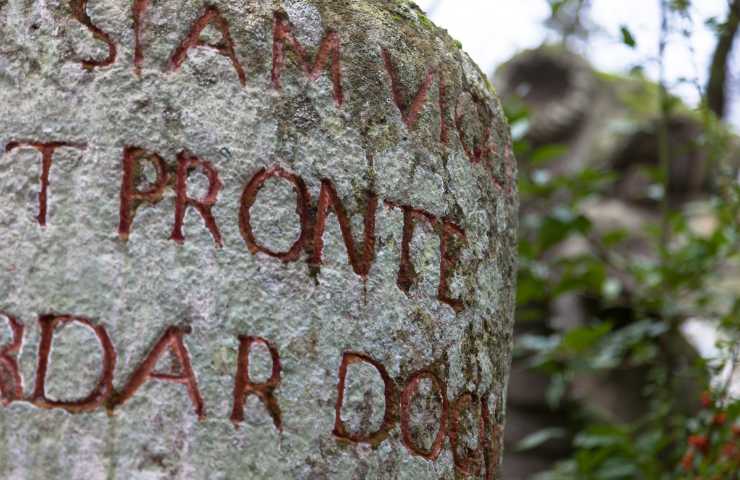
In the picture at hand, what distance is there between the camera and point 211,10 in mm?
1908

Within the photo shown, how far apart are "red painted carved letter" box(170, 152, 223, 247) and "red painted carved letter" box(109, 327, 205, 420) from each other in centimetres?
15

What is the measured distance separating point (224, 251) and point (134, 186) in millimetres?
171

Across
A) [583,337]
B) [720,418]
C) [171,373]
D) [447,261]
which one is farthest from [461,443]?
[583,337]

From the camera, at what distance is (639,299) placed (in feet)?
13.3

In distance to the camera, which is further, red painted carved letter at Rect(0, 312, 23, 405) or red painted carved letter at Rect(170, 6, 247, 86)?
red painted carved letter at Rect(170, 6, 247, 86)

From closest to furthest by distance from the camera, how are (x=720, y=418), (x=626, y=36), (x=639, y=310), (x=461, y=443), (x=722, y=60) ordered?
(x=461, y=443) < (x=626, y=36) < (x=720, y=418) < (x=639, y=310) < (x=722, y=60)

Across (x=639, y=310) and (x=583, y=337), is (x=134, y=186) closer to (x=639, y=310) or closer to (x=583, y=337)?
(x=583, y=337)

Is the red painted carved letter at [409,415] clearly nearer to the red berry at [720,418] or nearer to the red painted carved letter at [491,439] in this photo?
the red painted carved letter at [491,439]

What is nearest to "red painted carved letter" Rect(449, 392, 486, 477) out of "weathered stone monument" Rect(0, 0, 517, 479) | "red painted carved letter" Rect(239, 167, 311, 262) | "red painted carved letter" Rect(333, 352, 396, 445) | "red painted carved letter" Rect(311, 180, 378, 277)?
"weathered stone monument" Rect(0, 0, 517, 479)

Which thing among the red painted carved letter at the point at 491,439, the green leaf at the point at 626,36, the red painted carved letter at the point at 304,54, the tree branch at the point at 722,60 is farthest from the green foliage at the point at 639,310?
the red painted carved letter at the point at 304,54

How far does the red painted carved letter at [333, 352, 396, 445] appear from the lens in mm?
1853

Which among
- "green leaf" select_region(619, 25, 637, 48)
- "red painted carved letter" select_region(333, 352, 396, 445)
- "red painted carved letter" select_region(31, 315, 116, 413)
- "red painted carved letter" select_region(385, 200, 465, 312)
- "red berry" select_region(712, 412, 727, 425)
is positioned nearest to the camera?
"red painted carved letter" select_region(31, 315, 116, 413)

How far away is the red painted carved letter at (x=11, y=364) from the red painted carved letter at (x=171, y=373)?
0.15m

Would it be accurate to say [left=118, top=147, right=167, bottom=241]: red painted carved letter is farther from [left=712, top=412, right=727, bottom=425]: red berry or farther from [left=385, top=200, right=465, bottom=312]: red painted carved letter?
[left=712, top=412, right=727, bottom=425]: red berry
